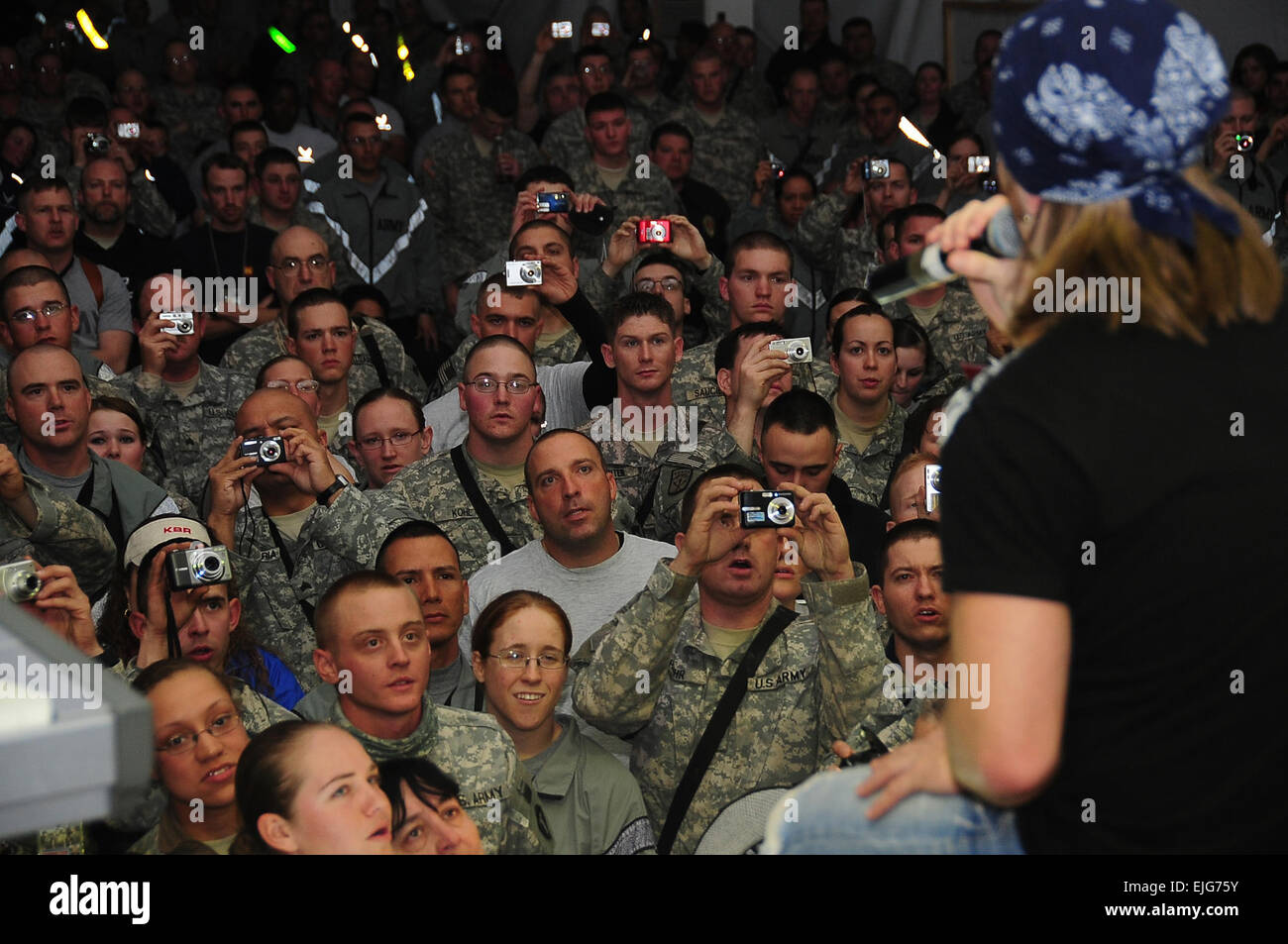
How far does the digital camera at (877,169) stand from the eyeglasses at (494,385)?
2.63 meters

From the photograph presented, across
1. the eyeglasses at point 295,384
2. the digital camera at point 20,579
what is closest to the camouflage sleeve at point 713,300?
the eyeglasses at point 295,384

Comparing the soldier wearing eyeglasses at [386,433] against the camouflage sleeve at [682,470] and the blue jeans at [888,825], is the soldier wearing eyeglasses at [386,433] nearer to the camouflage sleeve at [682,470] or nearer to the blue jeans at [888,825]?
the camouflage sleeve at [682,470]

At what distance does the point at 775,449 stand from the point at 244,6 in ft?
20.9

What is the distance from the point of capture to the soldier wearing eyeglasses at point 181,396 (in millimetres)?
5363

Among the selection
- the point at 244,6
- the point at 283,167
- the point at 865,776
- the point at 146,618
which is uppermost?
the point at 244,6

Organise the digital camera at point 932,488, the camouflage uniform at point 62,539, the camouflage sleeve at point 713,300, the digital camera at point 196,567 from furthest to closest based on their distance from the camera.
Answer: the camouflage sleeve at point 713,300, the camouflage uniform at point 62,539, the digital camera at point 932,488, the digital camera at point 196,567

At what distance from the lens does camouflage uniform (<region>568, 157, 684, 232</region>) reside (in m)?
6.89

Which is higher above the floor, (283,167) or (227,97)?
(227,97)

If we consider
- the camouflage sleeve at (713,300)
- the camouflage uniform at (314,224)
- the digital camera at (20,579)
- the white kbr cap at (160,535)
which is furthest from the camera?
the camouflage uniform at (314,224)

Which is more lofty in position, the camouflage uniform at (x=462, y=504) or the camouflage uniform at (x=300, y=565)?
the camouflage uniform at (x=462, y=504)

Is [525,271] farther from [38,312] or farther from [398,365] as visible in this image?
[38,312]
